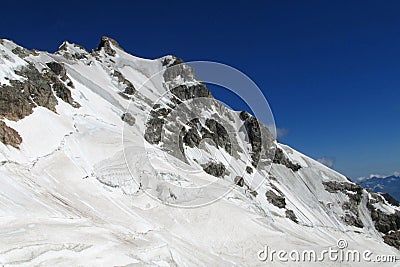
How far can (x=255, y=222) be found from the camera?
40.2m

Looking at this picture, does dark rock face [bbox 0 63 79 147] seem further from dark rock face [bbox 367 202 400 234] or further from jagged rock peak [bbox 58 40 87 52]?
dark rock face [bbox 367 202 400 234]

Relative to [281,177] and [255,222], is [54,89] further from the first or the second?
[281,177]

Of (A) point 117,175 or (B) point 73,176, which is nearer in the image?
(B) point 73,176

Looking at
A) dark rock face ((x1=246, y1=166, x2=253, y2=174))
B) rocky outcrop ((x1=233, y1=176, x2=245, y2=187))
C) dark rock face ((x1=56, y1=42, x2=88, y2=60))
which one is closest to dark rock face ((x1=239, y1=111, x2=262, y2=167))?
dark rock face ((x1=246, y1=166, x2=253, y2=174))

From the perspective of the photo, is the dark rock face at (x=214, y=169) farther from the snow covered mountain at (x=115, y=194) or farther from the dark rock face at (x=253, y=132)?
the dark rock face at (x=253, y=132)

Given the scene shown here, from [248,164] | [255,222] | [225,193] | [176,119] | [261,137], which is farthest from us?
[261,137]

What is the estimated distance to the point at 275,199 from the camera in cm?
9844

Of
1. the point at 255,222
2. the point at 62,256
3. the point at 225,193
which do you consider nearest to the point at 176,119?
the point at 225,193

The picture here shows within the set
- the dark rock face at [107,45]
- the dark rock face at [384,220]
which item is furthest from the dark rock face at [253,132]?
the dark rock face at [107,45]

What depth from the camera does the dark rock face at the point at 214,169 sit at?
91.4m

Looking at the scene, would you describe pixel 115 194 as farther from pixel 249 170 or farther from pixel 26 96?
pixel 249 170

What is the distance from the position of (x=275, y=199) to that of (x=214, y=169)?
2071 centimetres

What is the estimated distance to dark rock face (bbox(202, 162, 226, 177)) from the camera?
300 feet

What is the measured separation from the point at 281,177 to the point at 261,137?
28303 millimetres
